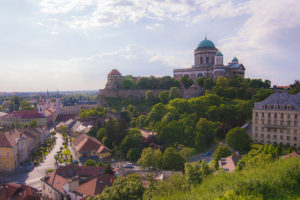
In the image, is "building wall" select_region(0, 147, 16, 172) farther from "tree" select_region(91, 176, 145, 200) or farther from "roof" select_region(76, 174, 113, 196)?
"tree" select_region(91, 176, 145, 200)

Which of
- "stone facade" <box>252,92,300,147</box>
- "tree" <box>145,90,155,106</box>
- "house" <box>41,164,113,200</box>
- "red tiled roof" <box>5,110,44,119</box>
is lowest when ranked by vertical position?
"house" <box>41,164,113,200</box>

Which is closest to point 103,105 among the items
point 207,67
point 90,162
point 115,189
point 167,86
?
point 167,86

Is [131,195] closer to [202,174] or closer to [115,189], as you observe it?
[115,189]

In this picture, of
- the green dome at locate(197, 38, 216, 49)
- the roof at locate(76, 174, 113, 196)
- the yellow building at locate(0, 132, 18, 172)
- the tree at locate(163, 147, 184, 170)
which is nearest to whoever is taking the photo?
the roof at locate(76, 174, 113, 196)

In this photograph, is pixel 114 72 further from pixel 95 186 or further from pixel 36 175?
pixel 95 186

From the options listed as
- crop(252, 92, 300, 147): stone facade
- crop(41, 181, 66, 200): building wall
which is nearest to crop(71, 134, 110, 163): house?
crop(41, 181, 66, 200): building wall

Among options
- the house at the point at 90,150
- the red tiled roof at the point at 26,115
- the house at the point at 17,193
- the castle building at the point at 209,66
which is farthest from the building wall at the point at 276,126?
the red tiled roof at the point at 26,115

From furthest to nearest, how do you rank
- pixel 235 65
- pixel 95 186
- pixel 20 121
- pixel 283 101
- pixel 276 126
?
pixel 235 65
pixel 20 121
pixel 276 126
pixel 283 101
pixel 95 186

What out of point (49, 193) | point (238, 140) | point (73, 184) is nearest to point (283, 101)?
point (238, 140)
